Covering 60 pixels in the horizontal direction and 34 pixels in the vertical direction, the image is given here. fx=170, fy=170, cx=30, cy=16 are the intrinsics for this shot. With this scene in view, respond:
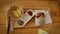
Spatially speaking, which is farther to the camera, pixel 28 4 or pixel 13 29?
pixel 28 4

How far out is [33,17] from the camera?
1.38 metres

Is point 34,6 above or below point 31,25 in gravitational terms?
above

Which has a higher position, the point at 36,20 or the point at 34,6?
the point at 34,6

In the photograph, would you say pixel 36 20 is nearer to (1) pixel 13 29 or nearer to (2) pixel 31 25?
(2) pixel 31 25

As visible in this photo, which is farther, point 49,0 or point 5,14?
point 49,0

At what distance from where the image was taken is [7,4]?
1.43 m

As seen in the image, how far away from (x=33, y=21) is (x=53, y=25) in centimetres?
16

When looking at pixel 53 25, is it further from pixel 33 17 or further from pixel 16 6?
pixel 16 6

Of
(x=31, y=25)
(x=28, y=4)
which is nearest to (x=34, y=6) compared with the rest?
(x=28, y=4)

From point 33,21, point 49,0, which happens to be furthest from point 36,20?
point 49,0

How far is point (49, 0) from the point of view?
4.88ft

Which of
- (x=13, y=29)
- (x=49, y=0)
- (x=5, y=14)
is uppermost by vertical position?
(x=49, y=0)

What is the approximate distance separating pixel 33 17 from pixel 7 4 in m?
0.25

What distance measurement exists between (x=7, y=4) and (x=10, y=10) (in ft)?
0.25
